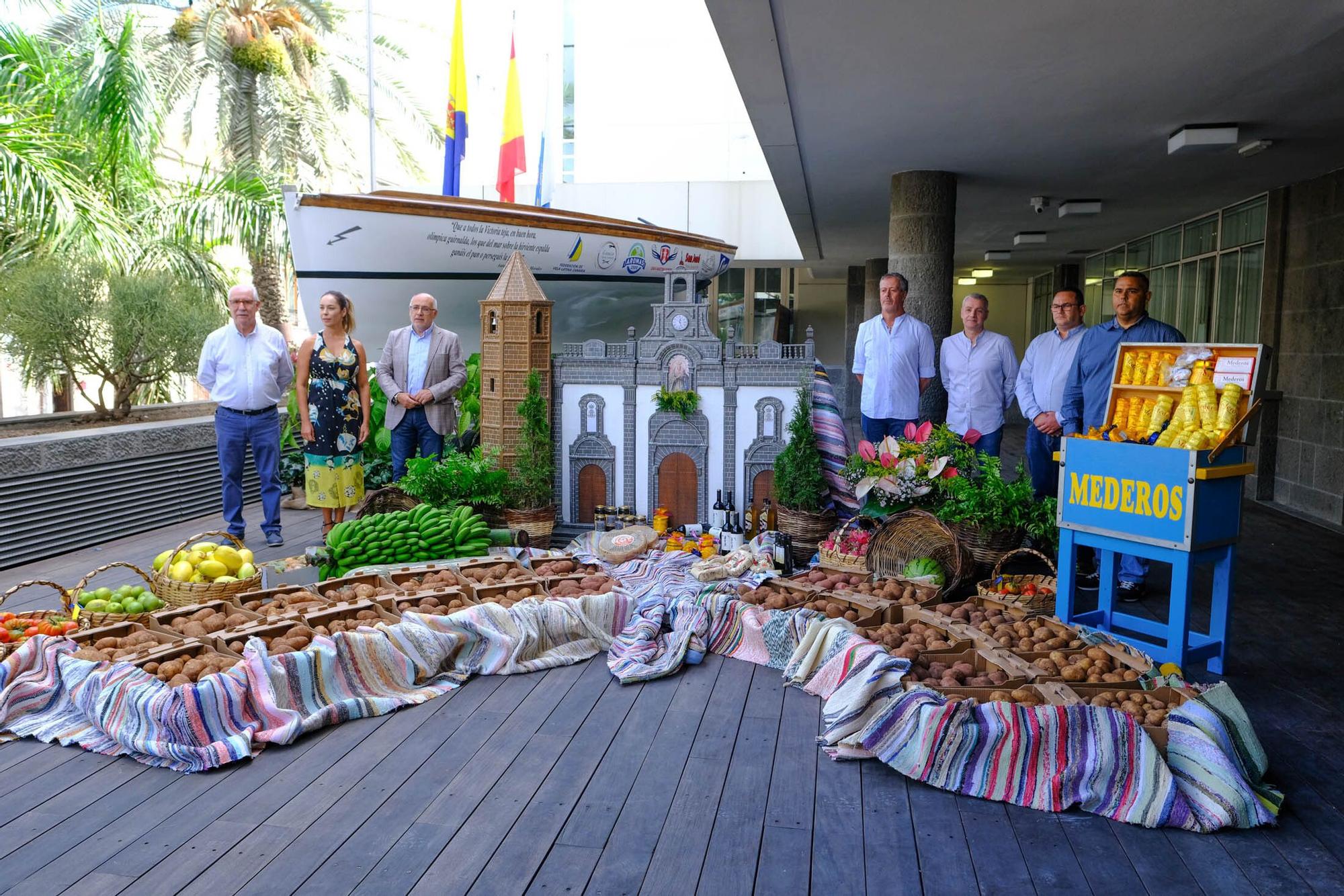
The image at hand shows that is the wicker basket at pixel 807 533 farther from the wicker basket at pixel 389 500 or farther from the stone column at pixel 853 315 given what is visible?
the stone column at pixel 853 315

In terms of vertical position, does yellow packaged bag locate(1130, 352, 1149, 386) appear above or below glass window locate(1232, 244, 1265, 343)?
below

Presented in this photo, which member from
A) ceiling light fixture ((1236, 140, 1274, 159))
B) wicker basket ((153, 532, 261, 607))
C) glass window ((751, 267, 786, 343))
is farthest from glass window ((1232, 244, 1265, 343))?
glass window ((751, 267, 786, 343))

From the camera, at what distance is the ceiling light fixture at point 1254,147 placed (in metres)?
7.05

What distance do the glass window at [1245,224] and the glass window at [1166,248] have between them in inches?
63.3

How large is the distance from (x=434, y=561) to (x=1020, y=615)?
317cm

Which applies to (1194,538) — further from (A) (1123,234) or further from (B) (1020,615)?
(A) (1123,234)

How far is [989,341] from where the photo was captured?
637cm

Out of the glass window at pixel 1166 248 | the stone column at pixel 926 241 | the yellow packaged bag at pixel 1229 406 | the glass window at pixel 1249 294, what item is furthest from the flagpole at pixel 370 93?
the glass window at pixel 1166 248

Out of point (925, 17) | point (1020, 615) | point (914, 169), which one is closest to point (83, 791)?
point (1020, 615)

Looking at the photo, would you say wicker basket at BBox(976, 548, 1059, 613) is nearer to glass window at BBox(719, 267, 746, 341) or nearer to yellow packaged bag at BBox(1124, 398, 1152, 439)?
yellow packaged bag at BBox(1124, 398, 1152, 439)

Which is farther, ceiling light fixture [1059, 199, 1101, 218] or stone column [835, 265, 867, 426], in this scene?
stone column [835, 265, 867, 426]

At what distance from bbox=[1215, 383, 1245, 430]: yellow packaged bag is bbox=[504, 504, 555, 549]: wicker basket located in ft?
13.1

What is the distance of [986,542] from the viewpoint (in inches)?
218

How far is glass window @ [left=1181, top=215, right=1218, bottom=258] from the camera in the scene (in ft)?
35.4
